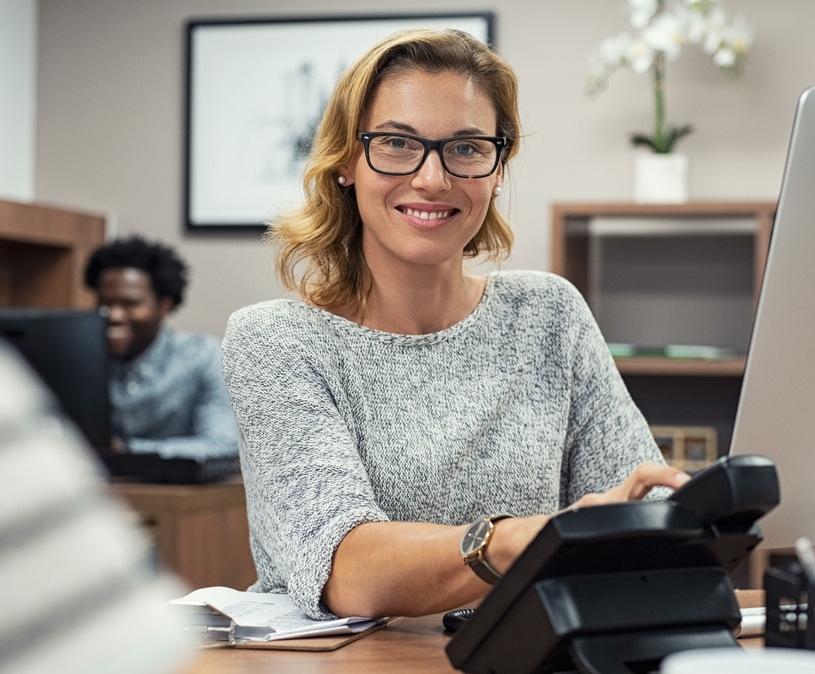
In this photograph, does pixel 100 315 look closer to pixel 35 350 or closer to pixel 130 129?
pixel 35 350

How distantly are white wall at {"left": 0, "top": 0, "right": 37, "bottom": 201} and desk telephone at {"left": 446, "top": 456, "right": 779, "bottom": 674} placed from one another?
3.50 meters

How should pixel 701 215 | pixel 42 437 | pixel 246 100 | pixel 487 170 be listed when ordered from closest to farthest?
pixel 42 437 → pixel 487 170 → pixel 701 215 → pixel 246 100

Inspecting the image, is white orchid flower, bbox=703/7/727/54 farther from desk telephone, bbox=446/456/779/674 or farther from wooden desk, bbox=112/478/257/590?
desk telephone, bbox=446/456/779/674

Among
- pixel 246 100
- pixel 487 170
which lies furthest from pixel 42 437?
pixel 246 100

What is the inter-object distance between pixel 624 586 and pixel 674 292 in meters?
2.83

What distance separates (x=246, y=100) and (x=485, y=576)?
3.13 metres

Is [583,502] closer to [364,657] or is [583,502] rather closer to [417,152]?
[364,657]

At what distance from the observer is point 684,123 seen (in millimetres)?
3436

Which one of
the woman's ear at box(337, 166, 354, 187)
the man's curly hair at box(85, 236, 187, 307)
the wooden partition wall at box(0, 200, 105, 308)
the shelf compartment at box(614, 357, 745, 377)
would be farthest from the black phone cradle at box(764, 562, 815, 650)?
the wooden partition wall at box(0, 200, 105, 308)

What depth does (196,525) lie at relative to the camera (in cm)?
271

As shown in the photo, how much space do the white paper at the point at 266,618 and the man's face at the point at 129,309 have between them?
2.39 m

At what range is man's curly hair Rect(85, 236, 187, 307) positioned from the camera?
3.53 meters

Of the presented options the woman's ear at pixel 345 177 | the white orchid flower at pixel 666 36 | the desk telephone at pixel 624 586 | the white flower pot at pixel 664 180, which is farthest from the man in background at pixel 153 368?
the desk telephone at pixel 624 586

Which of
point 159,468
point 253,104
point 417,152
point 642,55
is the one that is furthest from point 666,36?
point 417,152
